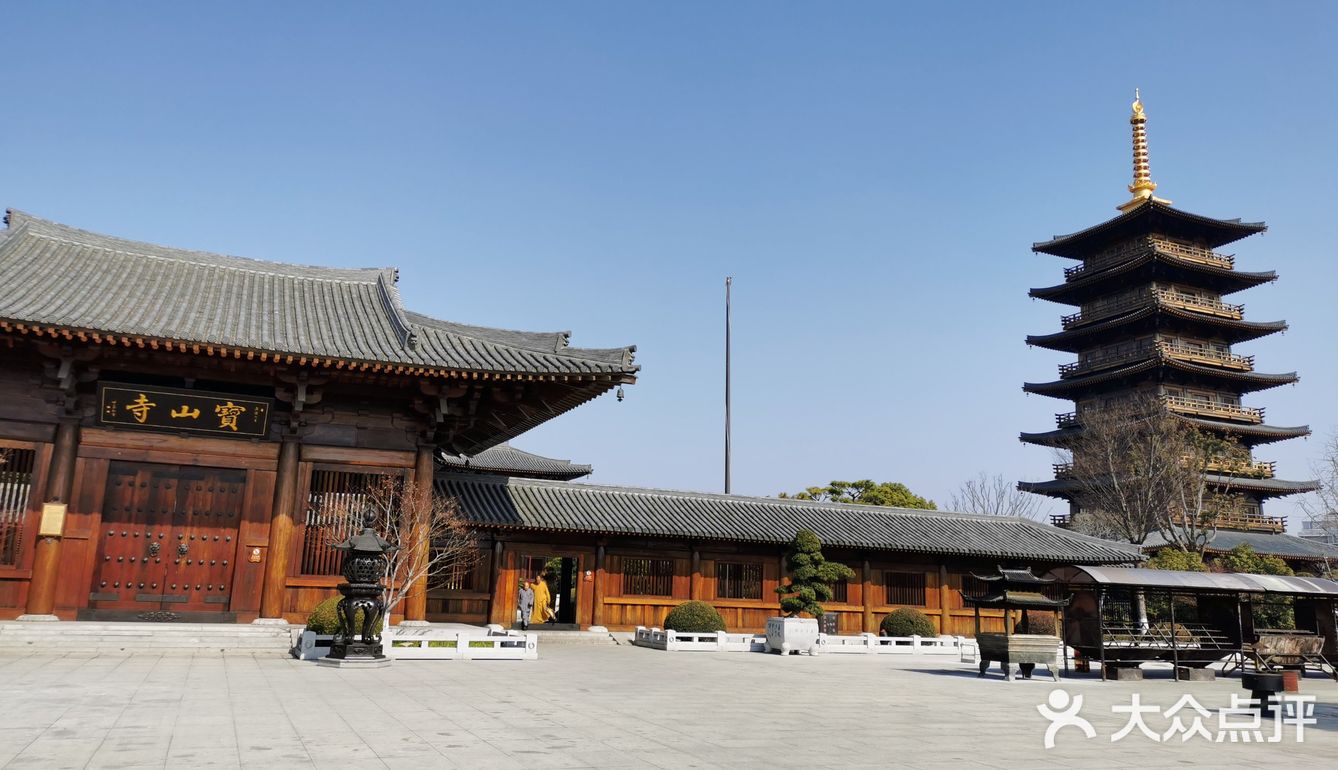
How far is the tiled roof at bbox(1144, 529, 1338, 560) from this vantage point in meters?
43.7

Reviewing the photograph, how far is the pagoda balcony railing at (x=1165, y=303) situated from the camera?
170 feet

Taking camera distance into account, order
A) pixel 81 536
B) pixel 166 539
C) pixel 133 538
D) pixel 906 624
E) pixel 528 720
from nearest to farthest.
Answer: pixel 528 720 → pixel 81 536 → pixel 133 538 → pixel 166 539 → pixel 906 624

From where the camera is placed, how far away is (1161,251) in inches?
2024

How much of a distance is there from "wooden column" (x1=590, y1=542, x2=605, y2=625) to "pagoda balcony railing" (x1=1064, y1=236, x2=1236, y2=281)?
40.6 m

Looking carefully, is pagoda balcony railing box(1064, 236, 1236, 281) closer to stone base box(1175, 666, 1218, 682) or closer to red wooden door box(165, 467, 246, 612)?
stone base box(1175, 666, 1218, 682)

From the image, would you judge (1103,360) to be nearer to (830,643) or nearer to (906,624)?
(906,624)

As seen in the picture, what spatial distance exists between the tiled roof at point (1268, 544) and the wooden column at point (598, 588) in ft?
94.8

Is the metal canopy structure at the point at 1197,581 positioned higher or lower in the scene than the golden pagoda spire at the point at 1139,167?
lower

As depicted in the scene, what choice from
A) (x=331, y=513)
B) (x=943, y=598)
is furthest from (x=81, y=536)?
(x=943, y=598)

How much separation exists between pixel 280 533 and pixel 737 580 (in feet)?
45.9

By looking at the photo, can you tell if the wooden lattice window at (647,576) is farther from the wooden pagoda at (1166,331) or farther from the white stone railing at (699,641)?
the wooden pagoda at (1166,331)

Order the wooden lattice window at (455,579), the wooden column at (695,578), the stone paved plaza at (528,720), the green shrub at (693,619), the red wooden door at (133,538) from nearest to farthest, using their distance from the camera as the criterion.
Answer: the stone paved plaza at (528,720) → the red wooden door at (133,538) → the wooden lattice window at (455,579) → the green shrub at (693,619) → the wooden column at (695,578)

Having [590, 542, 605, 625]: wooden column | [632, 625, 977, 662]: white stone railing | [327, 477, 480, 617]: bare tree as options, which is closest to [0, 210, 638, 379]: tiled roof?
[327, 477, 480, 617]: bare tree

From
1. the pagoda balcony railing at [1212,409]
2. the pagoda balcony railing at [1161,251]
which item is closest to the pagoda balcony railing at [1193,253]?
the pagoda balcony railing at [1161,251]
